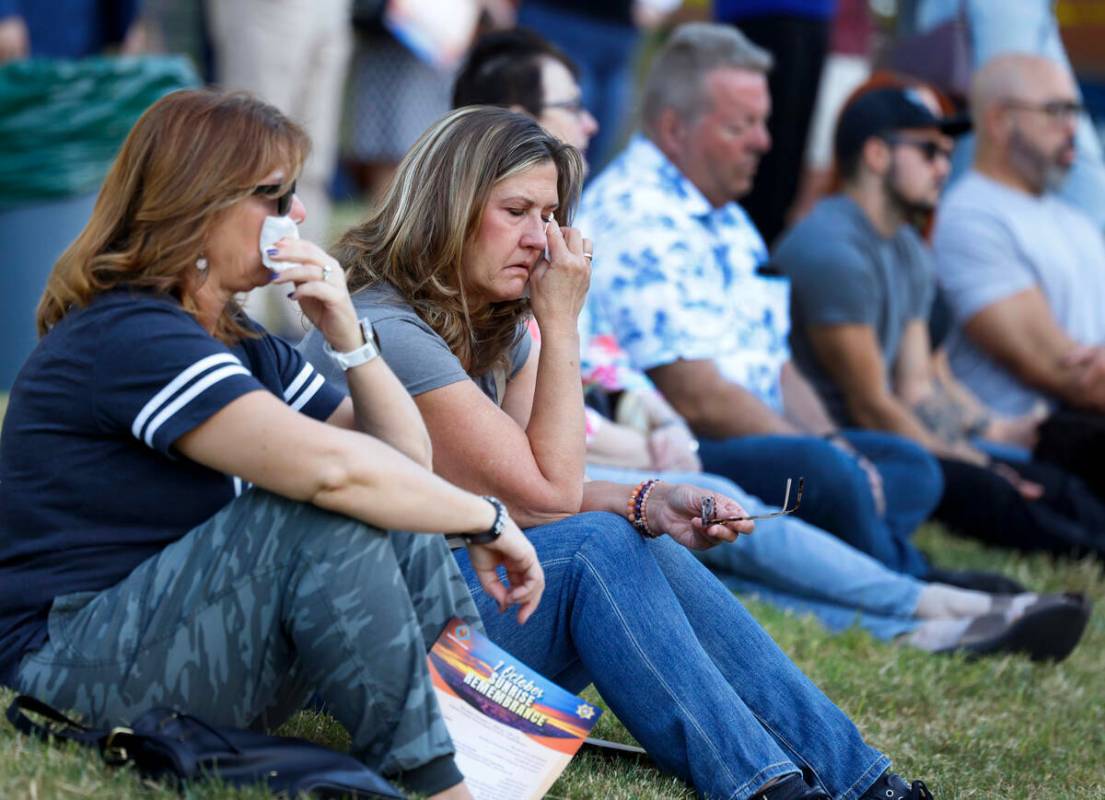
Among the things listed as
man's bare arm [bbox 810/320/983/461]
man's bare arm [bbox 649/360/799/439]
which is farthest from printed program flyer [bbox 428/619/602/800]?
man's bare arm [bbox 810/320/983/461]

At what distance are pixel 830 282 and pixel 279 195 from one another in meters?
3.35

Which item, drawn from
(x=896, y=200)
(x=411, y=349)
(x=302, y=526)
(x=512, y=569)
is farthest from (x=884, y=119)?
(x=302, y=526)

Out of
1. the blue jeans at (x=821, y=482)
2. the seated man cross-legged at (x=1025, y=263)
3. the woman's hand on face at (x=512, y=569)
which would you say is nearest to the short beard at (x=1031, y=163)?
the seated man cross-legged at (x=1025, y=263)

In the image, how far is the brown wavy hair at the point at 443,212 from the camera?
299 centimetres

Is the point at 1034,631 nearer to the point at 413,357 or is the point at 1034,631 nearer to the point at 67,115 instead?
the point at 413,357

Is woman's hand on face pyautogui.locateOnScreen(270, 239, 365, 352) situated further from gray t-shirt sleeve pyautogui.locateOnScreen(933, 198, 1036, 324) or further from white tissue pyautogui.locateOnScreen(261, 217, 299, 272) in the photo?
gray t-shirt sleeve pyautogui.locateOnScreen(933, 198, 1036, 324)

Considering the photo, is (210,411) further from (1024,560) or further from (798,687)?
(1024,560)

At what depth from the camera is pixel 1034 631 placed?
420 centimetres

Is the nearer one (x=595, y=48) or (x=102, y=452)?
(x=102, y=452)

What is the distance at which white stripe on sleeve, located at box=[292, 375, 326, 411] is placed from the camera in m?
2.73

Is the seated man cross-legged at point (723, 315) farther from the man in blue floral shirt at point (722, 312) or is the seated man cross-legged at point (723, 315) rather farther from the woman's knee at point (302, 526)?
the woman's knee at point (302, 526)

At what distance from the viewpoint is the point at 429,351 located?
9.46 feet

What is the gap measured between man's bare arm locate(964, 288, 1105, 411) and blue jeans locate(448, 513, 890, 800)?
3697 mm

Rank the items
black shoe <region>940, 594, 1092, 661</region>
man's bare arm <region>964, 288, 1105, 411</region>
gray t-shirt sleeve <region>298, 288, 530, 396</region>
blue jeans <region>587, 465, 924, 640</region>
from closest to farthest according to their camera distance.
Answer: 1. gray t-shirt sleeve <region>298, 288, 530, 396</region>
2. black shoe <region>940, 594, 1092, 661</region>
3. blue jeans <region>587, 465, 924, 640</region>
4. man's bare arm <region>964, 288, 1105, 411</region>
